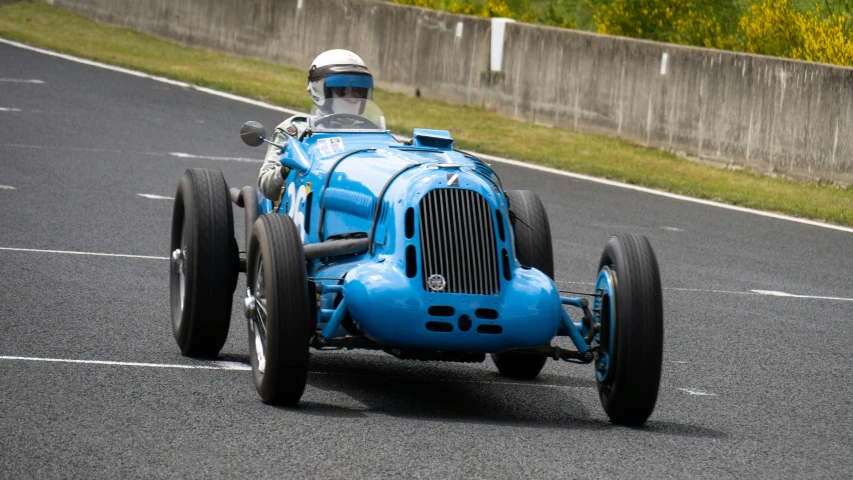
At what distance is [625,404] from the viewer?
6785 mm

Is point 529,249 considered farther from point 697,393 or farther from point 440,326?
point 440,326

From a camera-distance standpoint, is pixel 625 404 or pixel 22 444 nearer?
pixel 22 444

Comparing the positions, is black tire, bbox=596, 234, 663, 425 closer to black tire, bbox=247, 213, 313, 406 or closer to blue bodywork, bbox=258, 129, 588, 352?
blue bodywork, bbox=258, 129, 588, 352

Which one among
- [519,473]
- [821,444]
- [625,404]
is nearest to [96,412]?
[519,473]

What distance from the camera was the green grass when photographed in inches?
668

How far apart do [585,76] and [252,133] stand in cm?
1278

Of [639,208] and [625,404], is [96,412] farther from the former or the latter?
[639,208]

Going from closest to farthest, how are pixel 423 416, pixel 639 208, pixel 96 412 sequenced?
pixel 96 412 < pixel 423 416 < pixel 639 208

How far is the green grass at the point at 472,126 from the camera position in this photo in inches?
668

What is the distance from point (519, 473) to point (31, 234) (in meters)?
6.88

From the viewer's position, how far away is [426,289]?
22.0 ft

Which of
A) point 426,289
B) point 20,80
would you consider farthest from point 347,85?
point 20,80

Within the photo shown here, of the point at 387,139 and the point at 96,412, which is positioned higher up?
the point at 387,139

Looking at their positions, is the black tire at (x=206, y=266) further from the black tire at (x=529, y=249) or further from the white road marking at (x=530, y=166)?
the white road marking at (x=530, y=166)
